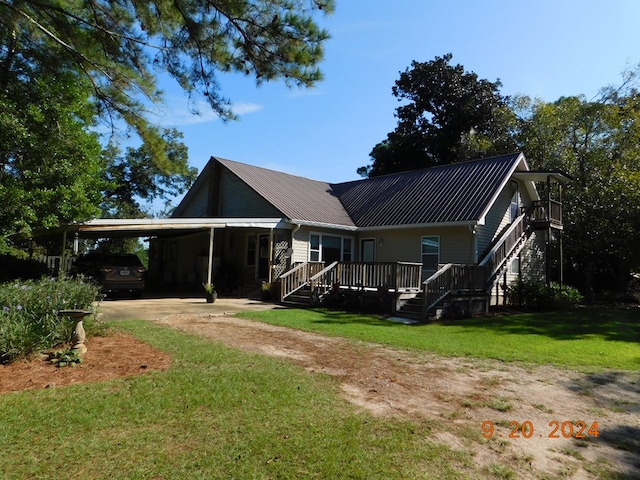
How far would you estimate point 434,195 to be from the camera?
18.5 meters

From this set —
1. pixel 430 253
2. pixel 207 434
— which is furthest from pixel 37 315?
pixel 430 253

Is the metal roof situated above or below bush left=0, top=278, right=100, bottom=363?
above

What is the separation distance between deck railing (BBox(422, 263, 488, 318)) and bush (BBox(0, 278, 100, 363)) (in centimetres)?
864

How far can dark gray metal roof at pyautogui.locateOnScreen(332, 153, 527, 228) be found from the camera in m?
16.4

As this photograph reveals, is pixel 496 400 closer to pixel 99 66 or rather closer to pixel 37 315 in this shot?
pixel 37 315

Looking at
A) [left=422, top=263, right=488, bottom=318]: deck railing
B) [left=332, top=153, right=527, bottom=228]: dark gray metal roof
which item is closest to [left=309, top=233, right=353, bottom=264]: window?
[left=332, top=153, right=527, bottom=228]: dark gray metal roof

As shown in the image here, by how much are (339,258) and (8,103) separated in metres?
13.2

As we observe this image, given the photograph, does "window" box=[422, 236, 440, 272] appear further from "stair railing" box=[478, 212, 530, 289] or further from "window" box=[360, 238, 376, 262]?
"window" box=[360, 238, 376, 262]

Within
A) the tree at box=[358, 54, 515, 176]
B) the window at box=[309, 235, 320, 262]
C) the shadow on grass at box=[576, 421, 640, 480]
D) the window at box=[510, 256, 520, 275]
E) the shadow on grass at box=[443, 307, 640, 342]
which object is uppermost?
the tree at box=[358, 54, 515, 176]

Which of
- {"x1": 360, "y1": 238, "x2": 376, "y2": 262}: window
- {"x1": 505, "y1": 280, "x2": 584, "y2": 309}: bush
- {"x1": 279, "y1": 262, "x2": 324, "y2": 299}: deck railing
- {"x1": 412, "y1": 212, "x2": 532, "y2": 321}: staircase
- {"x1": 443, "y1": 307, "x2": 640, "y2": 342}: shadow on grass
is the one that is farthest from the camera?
{"x1": 360, "y1": 238, "x2": 376, "y2": 262}: window

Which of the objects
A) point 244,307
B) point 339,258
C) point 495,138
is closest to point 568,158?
point 495,138

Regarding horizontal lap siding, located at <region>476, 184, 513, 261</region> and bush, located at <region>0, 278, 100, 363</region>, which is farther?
horizontal lap siding, located at <region>476, 184, 513, 261</region>

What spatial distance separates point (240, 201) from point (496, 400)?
1693 cm
